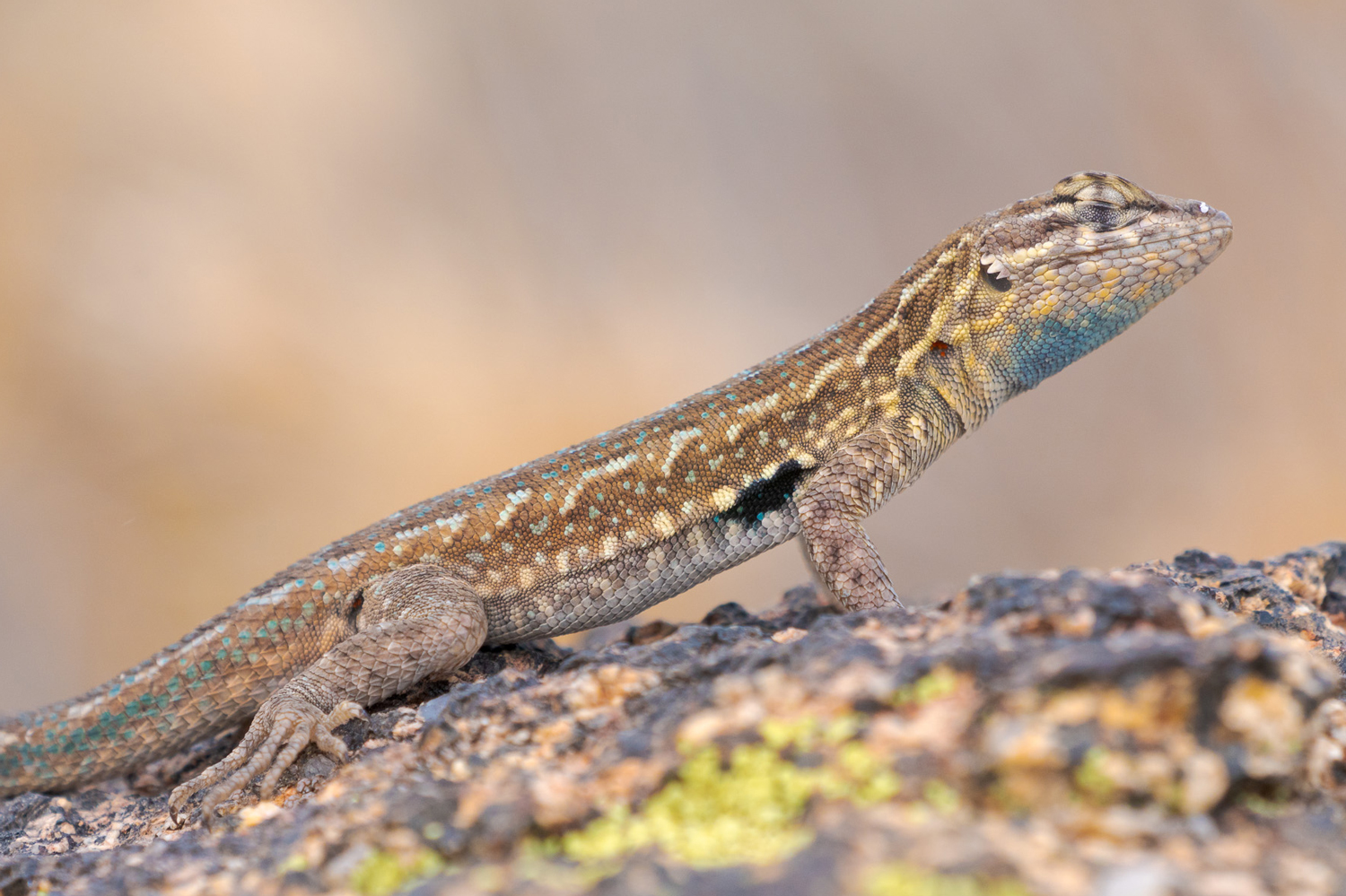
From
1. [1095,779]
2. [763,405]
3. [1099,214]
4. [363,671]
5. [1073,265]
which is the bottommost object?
[1095,779]

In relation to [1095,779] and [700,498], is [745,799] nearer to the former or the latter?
[1095,779]

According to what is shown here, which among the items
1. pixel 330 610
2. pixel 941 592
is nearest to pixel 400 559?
pixel 330 610

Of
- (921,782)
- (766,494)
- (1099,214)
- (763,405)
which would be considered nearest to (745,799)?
(921,782)

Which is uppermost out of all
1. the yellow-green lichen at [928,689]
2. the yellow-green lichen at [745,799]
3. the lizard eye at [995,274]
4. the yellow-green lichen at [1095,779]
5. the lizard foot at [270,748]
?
the lizard eye at [995,274]

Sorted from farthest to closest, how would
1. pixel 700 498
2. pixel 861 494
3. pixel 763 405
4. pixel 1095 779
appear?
pixel 763 405 < pixel 700 498 < pixel 861 494 < pixel 1095 779

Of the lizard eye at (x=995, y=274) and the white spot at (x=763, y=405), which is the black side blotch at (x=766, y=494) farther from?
the lizard eye at (x=995, y=274)

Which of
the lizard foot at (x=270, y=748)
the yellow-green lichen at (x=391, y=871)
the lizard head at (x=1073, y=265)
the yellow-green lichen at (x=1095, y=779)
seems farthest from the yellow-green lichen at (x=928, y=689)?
the lizard head at (x=1073, y=265)

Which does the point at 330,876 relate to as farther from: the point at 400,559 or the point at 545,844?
the point at 400,559

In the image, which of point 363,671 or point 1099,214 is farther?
point 1099,214
